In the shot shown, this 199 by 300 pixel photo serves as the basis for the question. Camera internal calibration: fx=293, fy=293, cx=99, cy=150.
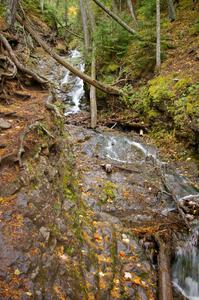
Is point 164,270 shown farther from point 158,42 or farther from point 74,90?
point 74,90

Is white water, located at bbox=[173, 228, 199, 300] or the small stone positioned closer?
white water, located at bbox=[173, 228, 199, 300]

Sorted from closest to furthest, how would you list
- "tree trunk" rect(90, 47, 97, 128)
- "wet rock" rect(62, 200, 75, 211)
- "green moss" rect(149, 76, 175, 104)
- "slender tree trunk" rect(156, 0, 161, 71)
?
"wet rock" rect(62, 200, 75, 211) < "green moss" rect(149, 76, 175, 104) < "tree trunk" rect(90, 47, 97, 128) < "slender tree trunk" rect(156, 0, 161, 71)

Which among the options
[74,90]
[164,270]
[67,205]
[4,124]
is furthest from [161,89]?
[164,270]

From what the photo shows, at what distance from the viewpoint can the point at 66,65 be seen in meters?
10.4

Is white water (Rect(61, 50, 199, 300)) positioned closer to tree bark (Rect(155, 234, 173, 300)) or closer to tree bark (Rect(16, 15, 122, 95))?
tree bark (Rect(155, 234, 173, 300))

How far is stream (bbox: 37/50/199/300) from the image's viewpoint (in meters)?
5.48

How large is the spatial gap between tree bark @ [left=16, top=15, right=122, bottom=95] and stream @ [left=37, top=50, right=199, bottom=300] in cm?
182

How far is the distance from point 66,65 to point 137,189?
211 inches

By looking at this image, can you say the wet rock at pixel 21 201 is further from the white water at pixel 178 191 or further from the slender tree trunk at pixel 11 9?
the slender tree trunk at pixel 11 9

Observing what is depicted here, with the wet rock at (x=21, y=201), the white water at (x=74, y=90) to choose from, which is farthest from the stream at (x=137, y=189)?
the white water at (x=74, y=90)

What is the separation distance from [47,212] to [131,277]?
1.78 metres

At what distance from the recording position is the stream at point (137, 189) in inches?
216

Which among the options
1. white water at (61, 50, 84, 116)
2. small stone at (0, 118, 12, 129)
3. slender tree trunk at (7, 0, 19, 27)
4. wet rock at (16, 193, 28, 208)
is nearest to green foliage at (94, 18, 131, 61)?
white water at (61, 50, 84, 116)

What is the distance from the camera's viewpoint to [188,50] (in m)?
12.8
